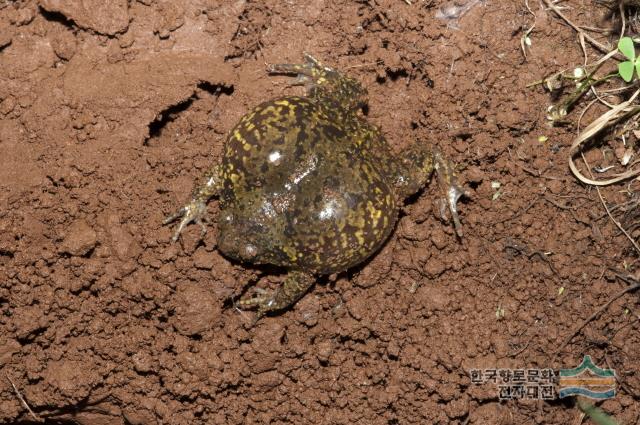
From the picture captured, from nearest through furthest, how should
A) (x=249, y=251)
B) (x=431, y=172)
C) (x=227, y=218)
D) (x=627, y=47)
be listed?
(x=627, y=47) < (x=249, y=251) < (x=227, y=218) < (x=431, y=172)

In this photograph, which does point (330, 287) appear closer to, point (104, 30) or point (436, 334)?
point (436, 334)

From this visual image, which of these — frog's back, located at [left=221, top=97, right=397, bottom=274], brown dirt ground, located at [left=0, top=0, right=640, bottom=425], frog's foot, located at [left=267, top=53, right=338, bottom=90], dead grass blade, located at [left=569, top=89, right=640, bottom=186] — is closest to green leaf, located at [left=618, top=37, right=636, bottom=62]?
dead grass blade, located at [left=569, top=89, right=640, bottom=186]

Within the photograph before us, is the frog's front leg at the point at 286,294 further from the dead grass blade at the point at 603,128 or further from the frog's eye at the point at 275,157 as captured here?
the dead grass blade at the point at 603,128

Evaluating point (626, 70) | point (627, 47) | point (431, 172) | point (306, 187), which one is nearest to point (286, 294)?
point (306, 187)

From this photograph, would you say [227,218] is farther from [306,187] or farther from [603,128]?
[603,128]

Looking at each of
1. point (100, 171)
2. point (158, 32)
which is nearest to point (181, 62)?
point (158, 32)

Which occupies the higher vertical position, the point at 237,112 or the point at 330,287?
the point at 237,112
